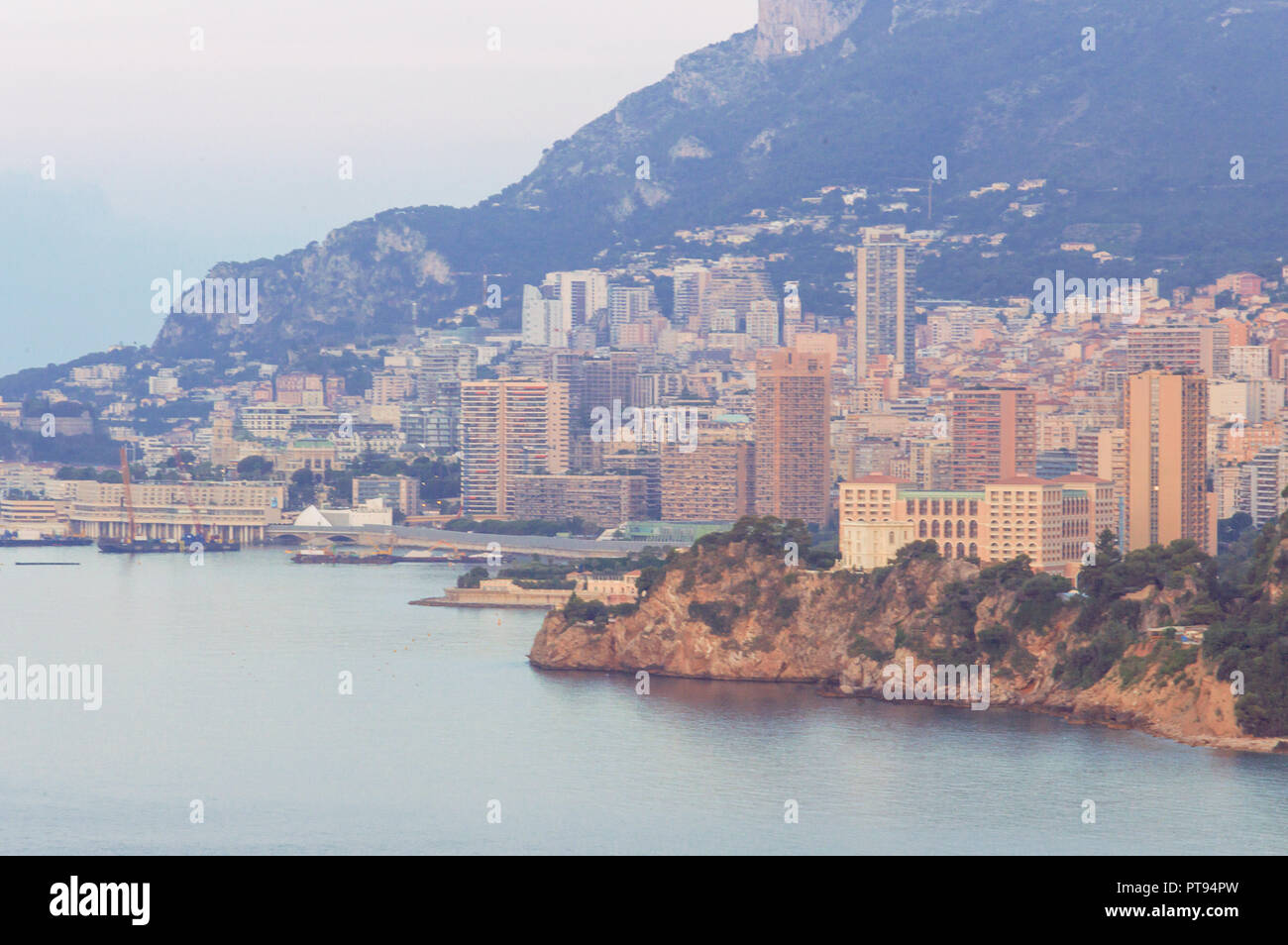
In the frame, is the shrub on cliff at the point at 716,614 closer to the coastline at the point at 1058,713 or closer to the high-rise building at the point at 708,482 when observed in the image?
the coastline at the point at 1058,713

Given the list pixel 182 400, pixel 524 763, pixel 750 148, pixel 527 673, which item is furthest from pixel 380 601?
pixel 750 148

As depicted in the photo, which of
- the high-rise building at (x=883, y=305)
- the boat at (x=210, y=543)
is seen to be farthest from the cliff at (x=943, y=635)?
the high-rise building at (x=883, y=305)

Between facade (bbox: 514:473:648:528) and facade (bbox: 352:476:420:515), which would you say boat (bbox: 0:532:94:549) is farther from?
facade (bbox: 514:473:648:528)

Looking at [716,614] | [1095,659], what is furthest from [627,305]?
[1095,659]

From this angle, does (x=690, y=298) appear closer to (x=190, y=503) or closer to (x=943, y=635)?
(x=190, y=503)

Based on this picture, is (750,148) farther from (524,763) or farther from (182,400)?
(524,763)
